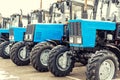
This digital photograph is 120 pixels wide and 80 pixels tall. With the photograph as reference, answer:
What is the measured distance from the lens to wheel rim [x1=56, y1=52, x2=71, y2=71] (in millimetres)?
9867

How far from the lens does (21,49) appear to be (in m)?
13.4

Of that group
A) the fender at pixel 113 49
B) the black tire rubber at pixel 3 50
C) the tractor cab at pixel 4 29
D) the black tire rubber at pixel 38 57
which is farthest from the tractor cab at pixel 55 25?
the tractor cab at pixel 4 29

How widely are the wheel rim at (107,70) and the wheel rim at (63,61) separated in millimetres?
1796

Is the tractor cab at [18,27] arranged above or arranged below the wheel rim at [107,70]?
above

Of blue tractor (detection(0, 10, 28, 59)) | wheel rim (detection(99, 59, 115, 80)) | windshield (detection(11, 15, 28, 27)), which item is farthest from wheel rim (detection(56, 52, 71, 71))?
windshield (detection(11, 15, 28, 27))

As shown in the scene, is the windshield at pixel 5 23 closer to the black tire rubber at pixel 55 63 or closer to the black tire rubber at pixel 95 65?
the black tire rubber at pixel 55 63

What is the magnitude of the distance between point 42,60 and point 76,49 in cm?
207

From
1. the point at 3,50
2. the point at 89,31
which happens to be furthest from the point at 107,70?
the point at 3,50

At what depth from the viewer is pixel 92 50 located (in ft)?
30.3

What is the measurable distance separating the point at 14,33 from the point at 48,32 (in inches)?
140

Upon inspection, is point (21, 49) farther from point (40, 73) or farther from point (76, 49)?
point (76, 49)

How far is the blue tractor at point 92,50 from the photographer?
8.13 metres

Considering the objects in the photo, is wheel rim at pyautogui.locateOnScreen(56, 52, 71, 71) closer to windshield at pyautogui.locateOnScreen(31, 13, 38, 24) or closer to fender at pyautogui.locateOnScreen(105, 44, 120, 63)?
fender at pyautogui.locateOnScreen(105, 44, 120, 63)

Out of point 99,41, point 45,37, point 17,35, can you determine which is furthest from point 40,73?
point 17,35
